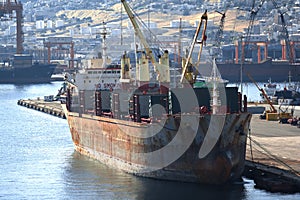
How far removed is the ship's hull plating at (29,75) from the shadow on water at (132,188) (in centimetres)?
11808

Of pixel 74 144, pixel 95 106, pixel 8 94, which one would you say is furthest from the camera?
pixel 8 94

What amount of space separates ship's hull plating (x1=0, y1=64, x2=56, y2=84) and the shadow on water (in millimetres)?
118079

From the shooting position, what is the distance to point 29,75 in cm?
16050

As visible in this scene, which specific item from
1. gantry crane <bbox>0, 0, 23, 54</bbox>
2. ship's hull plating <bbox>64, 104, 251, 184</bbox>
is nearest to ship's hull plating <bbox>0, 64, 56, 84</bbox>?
gantry crane <bbox>0, 0, 23, 54</bbox>

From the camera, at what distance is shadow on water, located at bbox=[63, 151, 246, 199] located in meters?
37.2

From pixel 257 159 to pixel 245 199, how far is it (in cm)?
591

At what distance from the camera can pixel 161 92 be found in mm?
43312

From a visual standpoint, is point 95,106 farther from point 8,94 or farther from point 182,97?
point 8,94

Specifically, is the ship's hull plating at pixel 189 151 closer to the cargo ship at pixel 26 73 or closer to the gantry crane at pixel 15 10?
the gantry crane at pixel 15 10

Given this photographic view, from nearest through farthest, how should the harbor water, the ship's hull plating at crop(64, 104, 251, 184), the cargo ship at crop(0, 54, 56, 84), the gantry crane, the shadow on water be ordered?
the shadow on water < the harbor water < the ship's hull plating at crop(64, 104, 251, 184) < the gantry crane < the cargo ship at crop(0, 54, 56, 84)

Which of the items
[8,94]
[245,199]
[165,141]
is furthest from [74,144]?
[8,94]

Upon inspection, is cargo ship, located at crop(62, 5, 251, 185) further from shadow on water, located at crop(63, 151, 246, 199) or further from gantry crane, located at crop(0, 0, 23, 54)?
gantry crane, located at crop(0, 0, 23, 54)

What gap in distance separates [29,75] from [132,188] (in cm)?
12318

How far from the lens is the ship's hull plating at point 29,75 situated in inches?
6309
